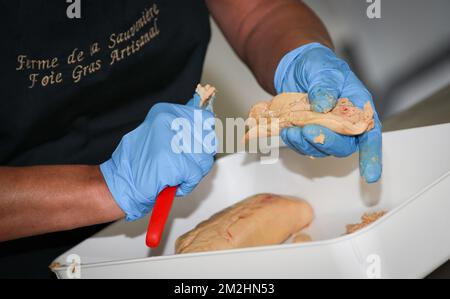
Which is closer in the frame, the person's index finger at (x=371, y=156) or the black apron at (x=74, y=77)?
the person's index finger at (x=371, y=156)

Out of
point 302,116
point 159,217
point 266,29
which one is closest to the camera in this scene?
point 159,217

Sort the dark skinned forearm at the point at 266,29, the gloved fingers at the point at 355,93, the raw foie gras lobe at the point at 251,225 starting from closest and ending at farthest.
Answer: the gloved fingers at the point at 355,93 < the raw foie gras lobe at the point at 251,225 < the dark skinned forearm at the point at 266,29

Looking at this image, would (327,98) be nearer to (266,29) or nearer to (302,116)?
(302,116)

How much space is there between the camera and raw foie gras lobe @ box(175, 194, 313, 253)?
1342 millimetres

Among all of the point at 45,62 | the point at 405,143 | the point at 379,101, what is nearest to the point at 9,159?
the point at 45,62

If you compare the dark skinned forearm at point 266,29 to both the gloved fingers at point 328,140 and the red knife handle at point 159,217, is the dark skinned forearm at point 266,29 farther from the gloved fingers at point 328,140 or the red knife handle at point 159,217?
the red knife handle at point 159,217

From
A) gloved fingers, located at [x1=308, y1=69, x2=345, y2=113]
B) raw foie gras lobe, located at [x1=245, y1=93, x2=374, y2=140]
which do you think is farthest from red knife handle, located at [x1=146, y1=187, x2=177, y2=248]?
gloved fingers, located at [x1=308, y1=69, x2=345, y2=113]

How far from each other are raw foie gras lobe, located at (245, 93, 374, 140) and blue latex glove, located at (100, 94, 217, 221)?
0.12 meters

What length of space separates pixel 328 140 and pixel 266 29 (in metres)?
0.56

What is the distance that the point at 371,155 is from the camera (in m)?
1.11

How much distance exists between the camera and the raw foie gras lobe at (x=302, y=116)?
112 cm

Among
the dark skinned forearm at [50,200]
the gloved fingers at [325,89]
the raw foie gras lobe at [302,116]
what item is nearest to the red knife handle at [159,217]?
the dark skinned forearm at [50,200]

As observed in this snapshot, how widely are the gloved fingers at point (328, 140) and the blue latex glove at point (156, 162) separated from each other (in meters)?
0.21

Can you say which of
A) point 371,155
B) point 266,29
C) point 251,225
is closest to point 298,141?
point 371,155
